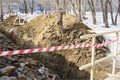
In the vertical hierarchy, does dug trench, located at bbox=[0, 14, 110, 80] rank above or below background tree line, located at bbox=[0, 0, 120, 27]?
below

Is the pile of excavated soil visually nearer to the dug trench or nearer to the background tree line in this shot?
the dug trench

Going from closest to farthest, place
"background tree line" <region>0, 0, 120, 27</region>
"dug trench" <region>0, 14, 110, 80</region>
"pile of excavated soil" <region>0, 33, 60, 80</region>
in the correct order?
1. "pile of excavated soil" <region>0, 33, 60, 80</region>
2. "dug trench" <region>0, 14, 110, 80</region>
3. "background tree line" <region>0, 0, 120, 27</region>

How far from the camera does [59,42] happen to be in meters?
13.1

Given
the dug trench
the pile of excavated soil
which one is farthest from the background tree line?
the pile of excavated soil

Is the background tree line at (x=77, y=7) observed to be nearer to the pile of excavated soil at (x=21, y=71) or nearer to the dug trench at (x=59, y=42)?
the dug trench at (x=59, y=42)

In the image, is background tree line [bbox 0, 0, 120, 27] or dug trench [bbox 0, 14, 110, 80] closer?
dug trench [bbox 0, 14, 110, 80]

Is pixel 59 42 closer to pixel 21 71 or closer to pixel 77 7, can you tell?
pixel 21 71

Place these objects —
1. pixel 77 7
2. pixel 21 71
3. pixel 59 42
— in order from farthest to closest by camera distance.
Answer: pixel 77 7 < pixel 59 42 < pixel 21 71

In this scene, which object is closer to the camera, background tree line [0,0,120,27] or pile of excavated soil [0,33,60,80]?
pile of excavated soil [0,33,60,80]

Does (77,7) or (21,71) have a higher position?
(77,7)

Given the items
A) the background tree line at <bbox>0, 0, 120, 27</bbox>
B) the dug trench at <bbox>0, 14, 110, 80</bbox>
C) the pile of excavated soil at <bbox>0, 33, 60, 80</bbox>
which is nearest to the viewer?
the pile of excavated soil at <bbox>0, 33, 60, 80</bbox>

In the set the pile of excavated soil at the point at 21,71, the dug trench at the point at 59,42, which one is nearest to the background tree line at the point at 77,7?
the dug trench at the point at 59,42

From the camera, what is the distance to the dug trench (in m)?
11.1

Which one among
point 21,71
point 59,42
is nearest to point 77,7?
point 59,42
